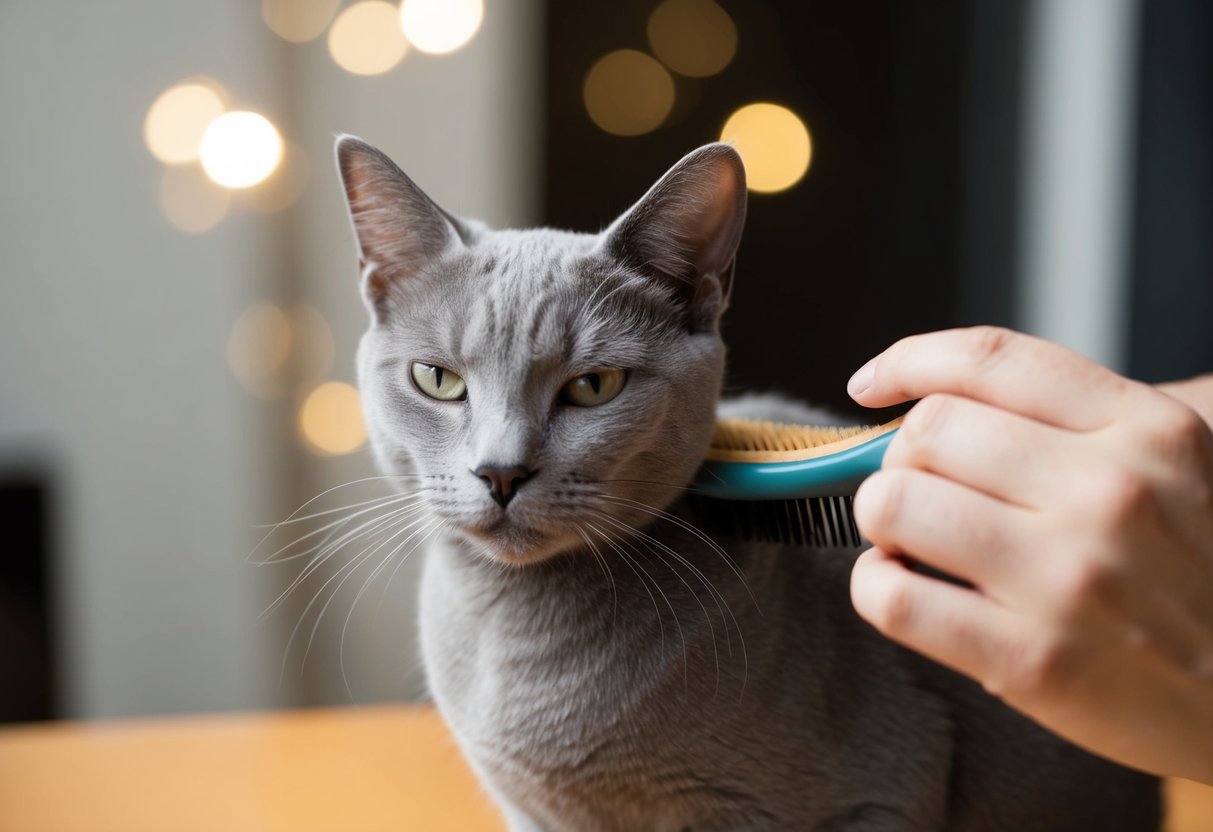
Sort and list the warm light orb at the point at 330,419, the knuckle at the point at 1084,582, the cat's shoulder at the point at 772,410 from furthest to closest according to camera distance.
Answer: the warm light orb at the point at 330,419 → the cat's shoulder at the point at 772,410 → the knuckle at the point at 1084,582

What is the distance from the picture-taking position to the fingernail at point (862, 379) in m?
0.61

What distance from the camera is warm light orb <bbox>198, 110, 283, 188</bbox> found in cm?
120

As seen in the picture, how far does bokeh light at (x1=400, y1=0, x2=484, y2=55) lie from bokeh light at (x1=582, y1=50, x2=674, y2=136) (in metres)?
0.26

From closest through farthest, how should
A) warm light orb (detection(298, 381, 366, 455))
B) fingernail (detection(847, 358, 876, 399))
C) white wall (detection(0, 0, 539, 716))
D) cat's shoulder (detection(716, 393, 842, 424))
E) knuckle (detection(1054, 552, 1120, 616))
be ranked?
knuckle (detection(1054, 552, 1120, 616)) → fingernail (detection(847, 358, 876, 399)) → cat's shoulder (detection(716, 393, 842, 424)) → warm light orb (detection(298, 381, 366, 455)) → white wall (detection(0, 0, 539, 716))

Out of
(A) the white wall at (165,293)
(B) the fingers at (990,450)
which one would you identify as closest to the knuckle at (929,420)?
(B) the fingers at (990,450)

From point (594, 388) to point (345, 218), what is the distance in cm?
115

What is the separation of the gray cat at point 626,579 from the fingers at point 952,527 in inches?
9.7

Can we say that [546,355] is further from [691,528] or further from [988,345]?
[988,345]

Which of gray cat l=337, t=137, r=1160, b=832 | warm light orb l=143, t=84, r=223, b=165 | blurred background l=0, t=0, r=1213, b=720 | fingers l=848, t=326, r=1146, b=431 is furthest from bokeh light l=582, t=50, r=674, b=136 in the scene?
warm light orb l=143, t=84, r=223, b=165

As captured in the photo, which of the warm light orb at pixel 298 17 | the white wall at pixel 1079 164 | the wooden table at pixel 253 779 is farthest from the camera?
the warm light orb at pixel 298 17

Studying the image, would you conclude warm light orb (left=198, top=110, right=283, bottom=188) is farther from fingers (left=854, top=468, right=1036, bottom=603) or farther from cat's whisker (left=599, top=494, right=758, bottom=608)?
fingers (left=854, top=468, right=1036, bottom=603)

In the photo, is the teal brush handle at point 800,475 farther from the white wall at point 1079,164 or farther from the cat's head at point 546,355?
the white wall at point 1079,164

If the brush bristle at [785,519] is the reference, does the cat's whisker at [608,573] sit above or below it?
below

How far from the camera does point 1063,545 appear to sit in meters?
0.49
